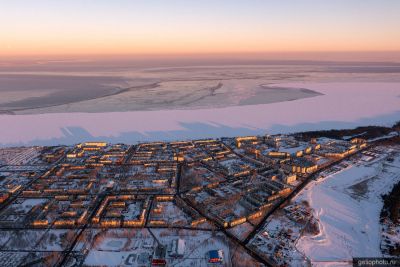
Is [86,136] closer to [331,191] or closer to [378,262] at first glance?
[331,191]

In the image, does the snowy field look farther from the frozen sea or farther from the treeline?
the frozen sea

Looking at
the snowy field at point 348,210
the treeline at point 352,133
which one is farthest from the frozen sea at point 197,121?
the snowy field at point 348,210

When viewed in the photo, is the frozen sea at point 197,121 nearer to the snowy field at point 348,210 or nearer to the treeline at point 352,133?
the treeline at point 352,133

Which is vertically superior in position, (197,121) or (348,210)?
(197,121)

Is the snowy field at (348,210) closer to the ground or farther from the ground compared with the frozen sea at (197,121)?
Result: closer to the ground

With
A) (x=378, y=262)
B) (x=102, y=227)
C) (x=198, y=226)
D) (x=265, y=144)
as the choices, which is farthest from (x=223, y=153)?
(x=378, y=262)

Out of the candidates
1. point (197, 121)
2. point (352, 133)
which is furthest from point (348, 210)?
point (197, 121)

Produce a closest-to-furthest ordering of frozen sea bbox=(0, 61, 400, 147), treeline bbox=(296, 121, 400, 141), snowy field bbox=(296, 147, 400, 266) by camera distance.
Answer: snowy field bbox=(296, 147, 400, 266) → treeline bbox=(296, 121, 400, 141) → frozen sea bbox=(0, 61, 400, 147)

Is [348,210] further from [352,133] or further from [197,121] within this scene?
[197,121]

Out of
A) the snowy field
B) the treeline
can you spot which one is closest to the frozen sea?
the treeline
